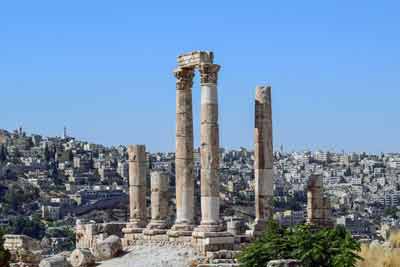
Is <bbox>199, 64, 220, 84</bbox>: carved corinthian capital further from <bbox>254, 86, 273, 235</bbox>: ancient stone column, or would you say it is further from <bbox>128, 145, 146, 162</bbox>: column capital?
<bbox>128, 145, 146, 162</bbox>: column capital

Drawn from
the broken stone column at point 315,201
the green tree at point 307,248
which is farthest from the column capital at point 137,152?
the green tree at point 307,248

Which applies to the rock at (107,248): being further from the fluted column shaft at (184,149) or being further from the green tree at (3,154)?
the green tree at (3,154)

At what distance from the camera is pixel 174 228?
1398 inches

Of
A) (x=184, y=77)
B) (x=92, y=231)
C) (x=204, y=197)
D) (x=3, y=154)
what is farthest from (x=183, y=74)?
(x=3, y=154)

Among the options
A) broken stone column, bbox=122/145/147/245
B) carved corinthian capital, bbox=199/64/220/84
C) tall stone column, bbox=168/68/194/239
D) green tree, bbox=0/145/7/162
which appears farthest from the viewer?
green tree, bbox=0/145/7/162

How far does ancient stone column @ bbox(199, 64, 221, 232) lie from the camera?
3406 cm

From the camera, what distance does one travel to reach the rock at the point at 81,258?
33.6 meters

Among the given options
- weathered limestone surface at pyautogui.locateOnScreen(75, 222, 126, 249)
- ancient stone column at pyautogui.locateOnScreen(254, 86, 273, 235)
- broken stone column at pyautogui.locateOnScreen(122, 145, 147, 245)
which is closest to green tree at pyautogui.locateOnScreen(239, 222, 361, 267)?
ancient stone column at pyautogui.locateOnScreen(254, 86, 273, 235)

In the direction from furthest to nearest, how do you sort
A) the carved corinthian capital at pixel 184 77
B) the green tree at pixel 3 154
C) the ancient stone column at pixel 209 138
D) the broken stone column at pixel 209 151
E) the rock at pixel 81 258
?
the green tree at pixel 3 154 < the carved corinthian capital at pixel 184 77 < the ancient stone column at pixel 209 138 < the broken stone column at pixel 209 151 < the rock at pixel 81 258

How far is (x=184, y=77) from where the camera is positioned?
3612cm

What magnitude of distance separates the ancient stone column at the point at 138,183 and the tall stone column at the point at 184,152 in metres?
4.61

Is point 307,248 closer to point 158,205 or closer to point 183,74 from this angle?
point 183,74

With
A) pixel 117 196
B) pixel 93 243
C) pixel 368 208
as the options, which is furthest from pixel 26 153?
pixel 93 243

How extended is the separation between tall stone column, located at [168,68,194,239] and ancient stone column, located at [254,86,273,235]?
7.01 ft
